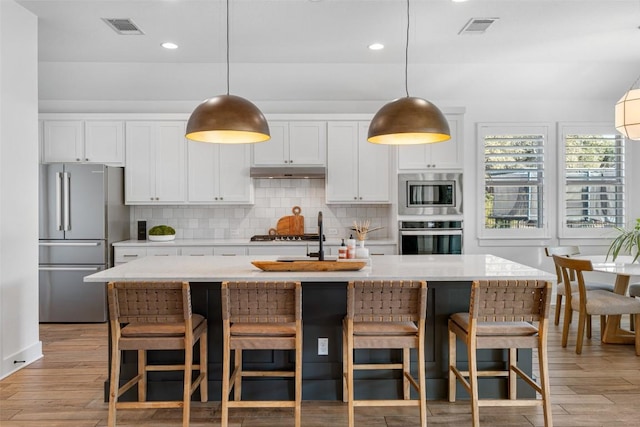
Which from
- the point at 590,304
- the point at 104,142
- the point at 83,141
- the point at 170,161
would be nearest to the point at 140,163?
the point at 170,161

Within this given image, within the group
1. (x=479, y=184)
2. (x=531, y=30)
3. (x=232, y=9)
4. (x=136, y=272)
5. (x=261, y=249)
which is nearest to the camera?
(x=136, y=272)

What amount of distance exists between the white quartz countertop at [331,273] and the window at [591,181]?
310 centimetres

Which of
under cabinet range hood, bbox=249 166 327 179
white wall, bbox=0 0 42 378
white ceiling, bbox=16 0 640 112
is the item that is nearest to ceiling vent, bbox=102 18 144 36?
white ceiling, bbox=16 0 640 112

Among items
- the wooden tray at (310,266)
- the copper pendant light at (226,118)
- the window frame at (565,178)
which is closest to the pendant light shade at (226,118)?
the copper pendant light at (226,118)

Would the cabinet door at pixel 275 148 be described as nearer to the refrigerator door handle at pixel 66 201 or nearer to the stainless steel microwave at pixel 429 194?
the stainless steel microwave at pixel 429 194

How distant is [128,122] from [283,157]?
1.92 meters

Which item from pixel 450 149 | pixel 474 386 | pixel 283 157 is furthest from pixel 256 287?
pixel 450 149

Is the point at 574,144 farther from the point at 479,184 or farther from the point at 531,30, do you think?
the point at 531,30

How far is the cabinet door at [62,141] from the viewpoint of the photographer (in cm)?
567

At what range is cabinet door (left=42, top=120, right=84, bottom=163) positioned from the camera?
5672 mm

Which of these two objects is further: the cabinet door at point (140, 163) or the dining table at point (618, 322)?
the cabinet door at point (140, 163)

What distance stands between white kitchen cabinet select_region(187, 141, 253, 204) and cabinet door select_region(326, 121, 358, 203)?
1.00 m

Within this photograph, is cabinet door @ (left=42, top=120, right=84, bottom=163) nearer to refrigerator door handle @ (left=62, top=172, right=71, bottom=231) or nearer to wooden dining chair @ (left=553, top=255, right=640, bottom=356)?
refrigerator door handle @ (left=62, top=172, right=71, bottom=231)

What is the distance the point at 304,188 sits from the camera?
6.18 m
